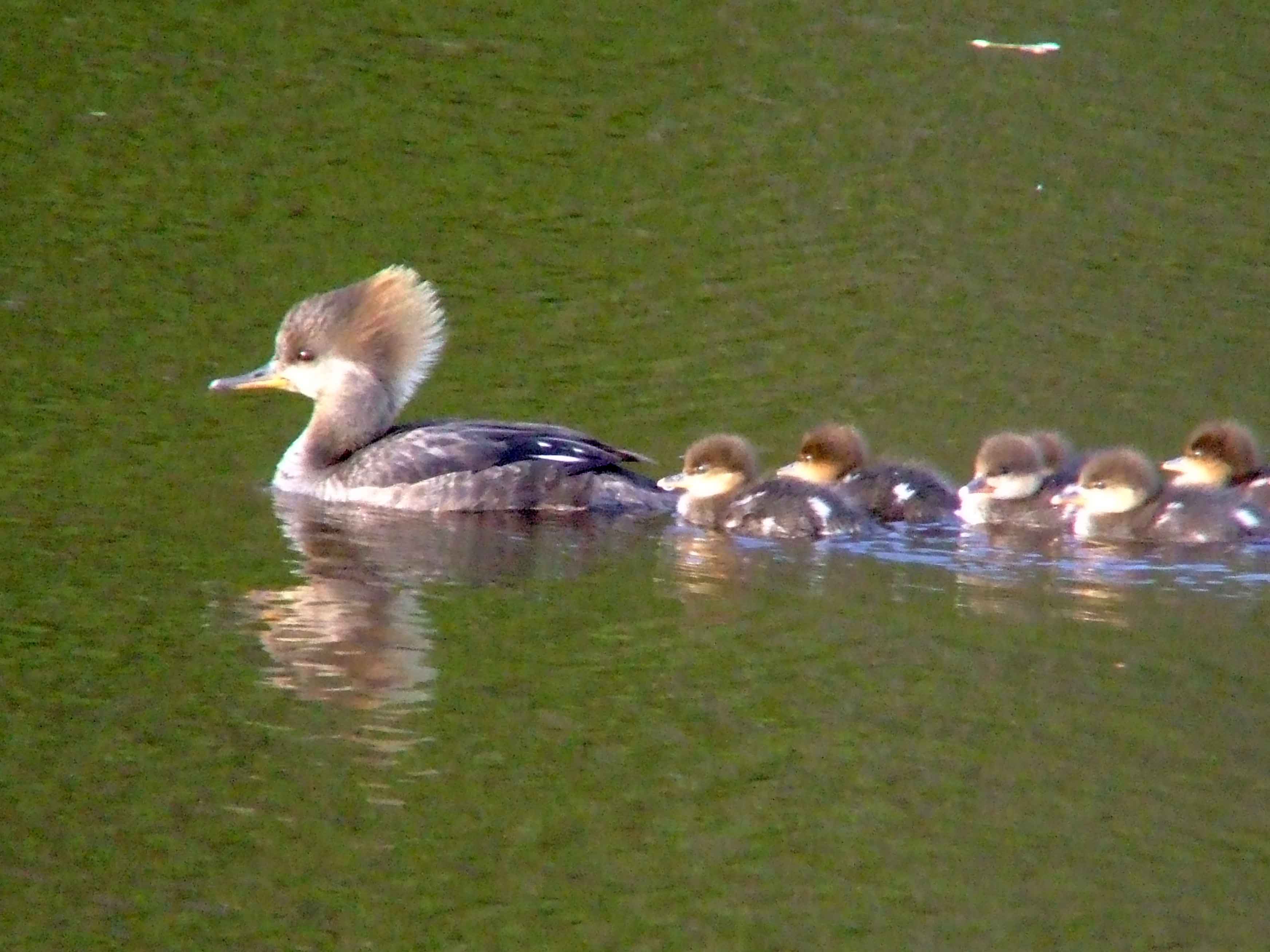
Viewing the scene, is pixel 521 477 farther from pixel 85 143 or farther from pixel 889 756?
pixel 85 143

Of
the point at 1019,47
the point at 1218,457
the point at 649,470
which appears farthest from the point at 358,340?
the point at 1019,47

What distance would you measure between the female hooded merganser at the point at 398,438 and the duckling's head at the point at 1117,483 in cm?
182

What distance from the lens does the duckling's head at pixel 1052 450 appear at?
387 inches

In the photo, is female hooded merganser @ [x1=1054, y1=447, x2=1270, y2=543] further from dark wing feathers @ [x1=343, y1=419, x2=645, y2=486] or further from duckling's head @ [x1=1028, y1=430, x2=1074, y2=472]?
dark wing feathers @ [x1=343, y1=419, x2=645, y2=486]

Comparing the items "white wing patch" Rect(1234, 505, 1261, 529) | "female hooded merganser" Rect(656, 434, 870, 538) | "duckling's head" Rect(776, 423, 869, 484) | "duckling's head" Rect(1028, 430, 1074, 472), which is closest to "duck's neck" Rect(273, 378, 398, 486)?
"female hooded merganser" Rect(656, 434, 870, 538)

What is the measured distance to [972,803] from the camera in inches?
253

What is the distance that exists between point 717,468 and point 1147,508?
1.80 metres

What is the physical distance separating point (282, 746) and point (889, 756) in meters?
1.81

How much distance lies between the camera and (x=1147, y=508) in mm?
9352

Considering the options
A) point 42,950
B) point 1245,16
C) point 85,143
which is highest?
point 1245,16

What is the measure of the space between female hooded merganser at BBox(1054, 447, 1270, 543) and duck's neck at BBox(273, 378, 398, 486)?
10.2 ft

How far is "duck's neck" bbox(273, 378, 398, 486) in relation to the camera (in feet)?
33.2

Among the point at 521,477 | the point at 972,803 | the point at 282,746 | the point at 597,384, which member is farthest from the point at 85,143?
the point at 972,803

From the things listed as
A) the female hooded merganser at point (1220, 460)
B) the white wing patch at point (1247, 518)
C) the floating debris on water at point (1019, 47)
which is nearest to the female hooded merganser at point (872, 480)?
the female hooded merganser at point (1220, 460)
